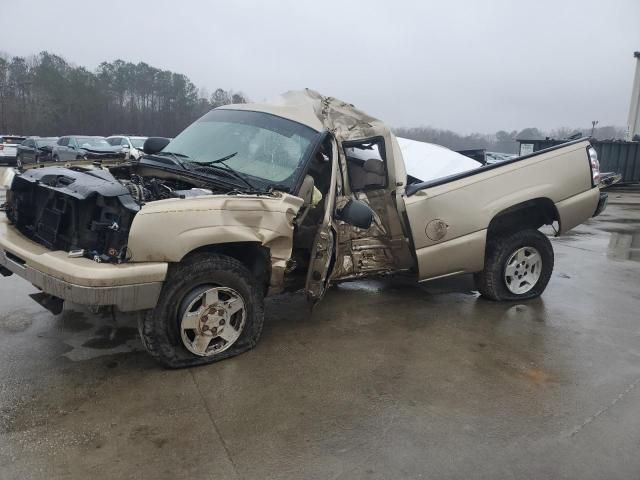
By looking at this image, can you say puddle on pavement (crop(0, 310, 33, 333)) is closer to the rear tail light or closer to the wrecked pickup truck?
the wrecked pickup truck

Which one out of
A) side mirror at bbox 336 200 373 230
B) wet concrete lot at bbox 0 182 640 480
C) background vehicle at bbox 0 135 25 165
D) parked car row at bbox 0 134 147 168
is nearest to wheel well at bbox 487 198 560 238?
wet concrete lot at bbox 0 182 640 480

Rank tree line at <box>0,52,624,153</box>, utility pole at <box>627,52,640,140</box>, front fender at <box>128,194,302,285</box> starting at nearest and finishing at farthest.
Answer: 1. front fender at <box>128,194,302,285</box>
2. utility pole at <box>627,52,640,140</box>
3. tree line at <box>0,52,624,153</box>

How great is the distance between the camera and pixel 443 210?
4582 millimetres

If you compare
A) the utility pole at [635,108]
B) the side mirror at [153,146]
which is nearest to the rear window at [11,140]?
the side mirror at [153,146]

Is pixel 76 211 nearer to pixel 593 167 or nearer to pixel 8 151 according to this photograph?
pixel 593 167

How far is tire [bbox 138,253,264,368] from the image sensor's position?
3.37 m

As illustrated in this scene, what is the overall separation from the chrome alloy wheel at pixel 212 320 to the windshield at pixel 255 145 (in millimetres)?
979

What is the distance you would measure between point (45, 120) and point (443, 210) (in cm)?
5294

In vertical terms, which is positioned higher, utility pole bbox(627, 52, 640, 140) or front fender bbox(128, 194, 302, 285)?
utility pole bbox(627, 52, 640, 140)

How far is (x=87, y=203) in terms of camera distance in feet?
10.9

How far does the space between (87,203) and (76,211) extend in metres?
0.13

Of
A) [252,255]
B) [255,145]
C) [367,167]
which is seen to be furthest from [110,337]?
[367,167]

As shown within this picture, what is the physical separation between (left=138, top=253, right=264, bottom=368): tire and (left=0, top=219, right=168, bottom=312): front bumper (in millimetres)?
173

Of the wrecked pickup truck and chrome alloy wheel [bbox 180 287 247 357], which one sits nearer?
the wrecked pickup truck
